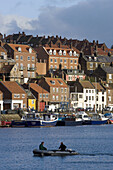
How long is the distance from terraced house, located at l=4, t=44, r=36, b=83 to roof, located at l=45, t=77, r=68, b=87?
12.3 metres

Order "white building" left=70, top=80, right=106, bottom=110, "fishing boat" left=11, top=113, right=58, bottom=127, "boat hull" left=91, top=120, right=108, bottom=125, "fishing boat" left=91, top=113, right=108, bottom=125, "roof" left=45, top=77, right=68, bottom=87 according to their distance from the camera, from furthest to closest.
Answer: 1. "white building" left=70, top=80, right=106, bottom=110
2. "roof" left=45, top=77, right=68, bottom=87
3. "fishing boat" left=91, top=113, right=108, bottom=125
4. "boat hull" left=91, top=120, right=108, bottom=125
5. "fishing boat" left=11, top=113, right=58, bottom=127

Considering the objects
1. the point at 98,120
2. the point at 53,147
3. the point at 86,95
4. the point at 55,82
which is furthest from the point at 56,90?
the point at 53,147

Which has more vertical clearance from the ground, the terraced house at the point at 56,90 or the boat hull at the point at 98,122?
the terraced house at the point at 56,90

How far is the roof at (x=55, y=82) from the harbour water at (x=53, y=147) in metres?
46.4

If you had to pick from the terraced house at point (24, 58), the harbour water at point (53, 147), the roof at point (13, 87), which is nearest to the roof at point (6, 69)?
the terraced house at point (24, 58)

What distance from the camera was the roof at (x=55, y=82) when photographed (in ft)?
583

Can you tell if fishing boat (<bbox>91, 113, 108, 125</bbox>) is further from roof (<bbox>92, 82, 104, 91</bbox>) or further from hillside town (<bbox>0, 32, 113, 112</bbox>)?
roof (<bbox>92, 82, 104, 91</bbox>)

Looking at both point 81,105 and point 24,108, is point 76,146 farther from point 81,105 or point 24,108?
point 81,105

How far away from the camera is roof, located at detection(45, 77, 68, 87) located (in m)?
178

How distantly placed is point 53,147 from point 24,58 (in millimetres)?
103507

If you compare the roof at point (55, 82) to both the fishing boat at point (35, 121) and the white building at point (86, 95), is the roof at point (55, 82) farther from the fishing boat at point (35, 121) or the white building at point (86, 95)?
the fishing boat at point (35, 121)

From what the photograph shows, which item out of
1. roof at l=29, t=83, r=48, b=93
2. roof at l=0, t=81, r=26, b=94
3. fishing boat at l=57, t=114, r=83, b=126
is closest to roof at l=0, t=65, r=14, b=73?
roof at l=29, t=83, r=48, b=93

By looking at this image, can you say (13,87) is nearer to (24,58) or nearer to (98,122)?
(98,122)

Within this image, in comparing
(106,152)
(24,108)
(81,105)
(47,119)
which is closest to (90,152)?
(106,152)
